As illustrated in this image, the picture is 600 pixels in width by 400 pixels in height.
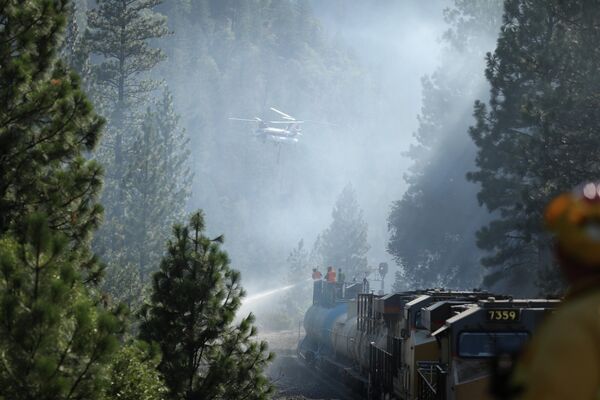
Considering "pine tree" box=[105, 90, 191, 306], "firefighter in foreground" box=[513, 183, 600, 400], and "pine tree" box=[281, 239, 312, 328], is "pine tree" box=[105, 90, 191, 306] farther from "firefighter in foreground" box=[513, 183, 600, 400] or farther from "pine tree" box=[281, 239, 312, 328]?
"firefighter in foreground" box=[513, 183, 600, 400]

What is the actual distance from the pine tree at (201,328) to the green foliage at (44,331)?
588 cm

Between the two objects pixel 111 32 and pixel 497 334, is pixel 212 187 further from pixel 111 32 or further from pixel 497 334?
pixel 497 334

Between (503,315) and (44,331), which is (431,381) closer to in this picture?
(503,315)

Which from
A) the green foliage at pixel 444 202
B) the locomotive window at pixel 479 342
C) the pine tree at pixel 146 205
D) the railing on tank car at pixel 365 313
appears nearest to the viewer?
the locomotive window at pixel 479 342

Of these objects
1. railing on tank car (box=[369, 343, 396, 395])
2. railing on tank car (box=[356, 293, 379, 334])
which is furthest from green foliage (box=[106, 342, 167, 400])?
railing on tank car (box=[356, 293, 379, 334])

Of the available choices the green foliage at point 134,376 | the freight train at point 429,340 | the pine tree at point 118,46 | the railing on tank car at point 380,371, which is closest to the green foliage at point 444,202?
the pine tree at point 118,46

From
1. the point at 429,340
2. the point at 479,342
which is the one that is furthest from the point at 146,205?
the point at 479,342

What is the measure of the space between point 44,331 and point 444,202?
65.5 metres

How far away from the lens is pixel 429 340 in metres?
20.1

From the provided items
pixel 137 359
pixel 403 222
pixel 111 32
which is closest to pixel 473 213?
pixel 403 222

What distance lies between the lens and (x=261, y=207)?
187375 mm

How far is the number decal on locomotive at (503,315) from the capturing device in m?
15.9

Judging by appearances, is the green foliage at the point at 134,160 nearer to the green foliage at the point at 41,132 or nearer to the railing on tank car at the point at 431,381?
the railing on tank car at the point at 431,381

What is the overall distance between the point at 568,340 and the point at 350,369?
3269cm
